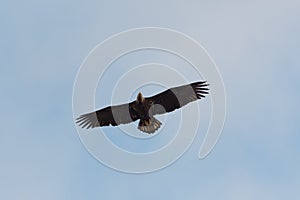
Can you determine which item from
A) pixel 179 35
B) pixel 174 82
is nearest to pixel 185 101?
pixel 174 82

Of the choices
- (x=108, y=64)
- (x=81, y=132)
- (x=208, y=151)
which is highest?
(x=108, y=64)

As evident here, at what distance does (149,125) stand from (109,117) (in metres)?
1.48

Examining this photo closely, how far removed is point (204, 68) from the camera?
2453 centimetres

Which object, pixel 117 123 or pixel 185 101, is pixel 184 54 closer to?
pixel 185 101

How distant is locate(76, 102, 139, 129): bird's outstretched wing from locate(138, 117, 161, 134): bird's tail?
307mm

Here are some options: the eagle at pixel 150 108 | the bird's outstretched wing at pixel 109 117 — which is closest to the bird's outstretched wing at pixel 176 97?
the eagle at pixel 150 108

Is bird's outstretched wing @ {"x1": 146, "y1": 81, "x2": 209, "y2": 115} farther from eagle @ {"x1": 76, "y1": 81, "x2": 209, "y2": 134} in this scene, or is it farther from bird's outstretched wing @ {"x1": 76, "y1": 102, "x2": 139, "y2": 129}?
bird's outstretched wing @ {"x1": 76, "y1": 102, "x2": 139, "y2": 129}

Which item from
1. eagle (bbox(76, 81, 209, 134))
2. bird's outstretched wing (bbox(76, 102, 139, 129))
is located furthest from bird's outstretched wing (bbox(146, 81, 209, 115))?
bird's outstretched wing (bbox(76, 102, 139, 129))

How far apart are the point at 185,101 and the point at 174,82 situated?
2.58 ft

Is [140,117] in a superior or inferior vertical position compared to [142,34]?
inferior

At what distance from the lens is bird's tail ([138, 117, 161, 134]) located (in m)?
24.3

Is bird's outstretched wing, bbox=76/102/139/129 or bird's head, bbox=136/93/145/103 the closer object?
bird's head, bbox=136/93/145/103

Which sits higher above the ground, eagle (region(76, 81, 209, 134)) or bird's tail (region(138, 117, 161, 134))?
eagle (region(76, 81, 209, 134))

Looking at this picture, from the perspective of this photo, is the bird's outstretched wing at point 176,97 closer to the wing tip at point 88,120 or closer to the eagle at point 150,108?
the eagle at point 150,108
